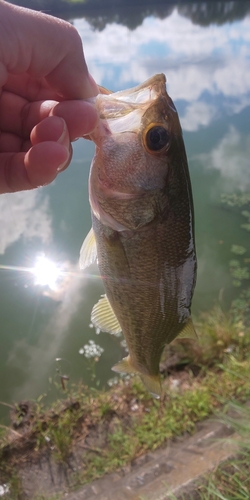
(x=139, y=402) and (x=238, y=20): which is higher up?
(x=238, y=20)

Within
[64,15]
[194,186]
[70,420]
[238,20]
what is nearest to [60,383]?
[70,420]

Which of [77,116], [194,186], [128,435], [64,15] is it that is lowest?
[128,435]

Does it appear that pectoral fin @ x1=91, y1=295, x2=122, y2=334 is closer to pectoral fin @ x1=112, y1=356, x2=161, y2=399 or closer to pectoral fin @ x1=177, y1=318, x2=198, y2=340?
pectoral fin @ x1=112, y1=356, x2=161, y2=399

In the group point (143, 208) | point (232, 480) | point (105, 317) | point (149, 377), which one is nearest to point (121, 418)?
point (232, 480)

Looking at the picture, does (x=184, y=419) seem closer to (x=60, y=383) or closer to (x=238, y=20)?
(x=60, y=383)

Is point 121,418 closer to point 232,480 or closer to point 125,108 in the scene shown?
point 232,480

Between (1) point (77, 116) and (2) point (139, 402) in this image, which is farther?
(2) point (139, 402)

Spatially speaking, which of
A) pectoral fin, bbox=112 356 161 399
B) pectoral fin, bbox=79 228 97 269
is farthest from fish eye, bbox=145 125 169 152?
pectoral fin, bbox=112 356 161 399
